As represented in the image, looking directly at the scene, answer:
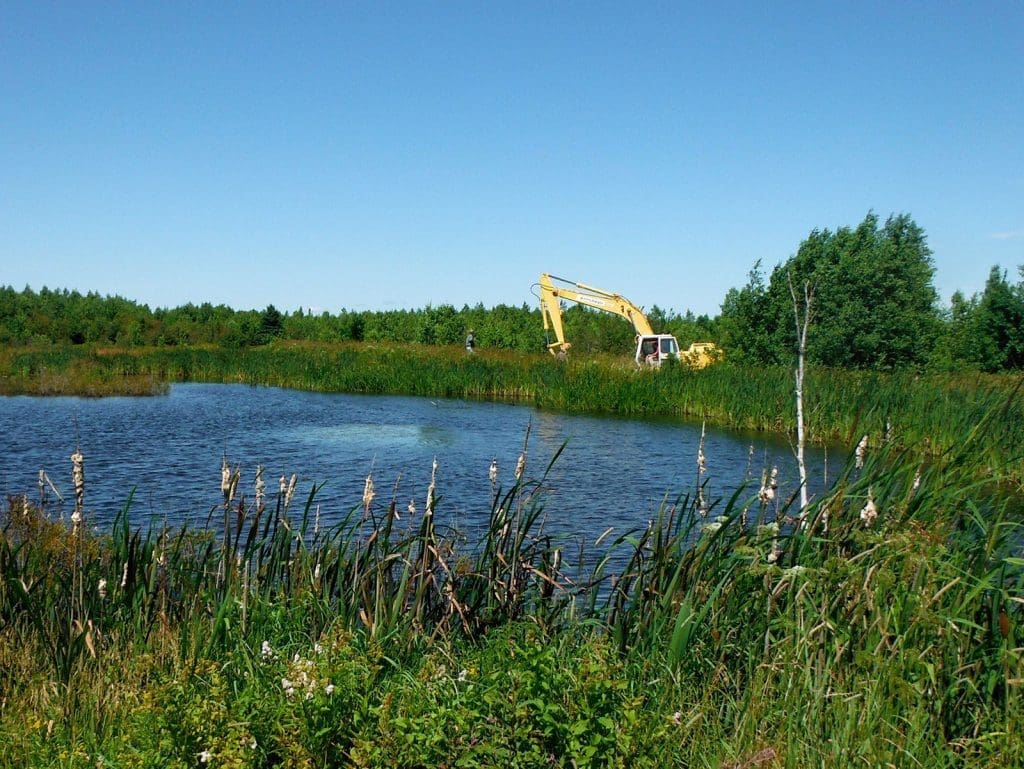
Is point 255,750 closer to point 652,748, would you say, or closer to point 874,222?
point 652,748

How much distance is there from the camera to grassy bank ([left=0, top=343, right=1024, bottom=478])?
52.9ft

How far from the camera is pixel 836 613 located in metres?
4.03

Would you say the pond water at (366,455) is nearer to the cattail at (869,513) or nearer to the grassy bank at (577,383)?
the grassy bank at (577,383)

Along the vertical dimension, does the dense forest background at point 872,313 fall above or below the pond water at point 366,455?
above

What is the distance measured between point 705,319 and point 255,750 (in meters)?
74.2

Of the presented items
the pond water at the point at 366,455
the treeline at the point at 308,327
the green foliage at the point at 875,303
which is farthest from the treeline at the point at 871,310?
the treeline at the point at 308,327

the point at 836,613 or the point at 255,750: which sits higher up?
the point at 836,613

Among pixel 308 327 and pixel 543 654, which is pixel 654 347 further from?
pixel 308 327

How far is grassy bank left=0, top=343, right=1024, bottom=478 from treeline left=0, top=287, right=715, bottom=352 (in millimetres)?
10290

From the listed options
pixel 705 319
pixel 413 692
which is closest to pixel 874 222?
pixel 413 692

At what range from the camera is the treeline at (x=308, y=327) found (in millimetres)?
51469

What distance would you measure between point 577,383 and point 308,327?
138 feet

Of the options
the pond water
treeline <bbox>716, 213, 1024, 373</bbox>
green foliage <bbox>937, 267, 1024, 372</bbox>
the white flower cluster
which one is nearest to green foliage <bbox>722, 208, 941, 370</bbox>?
treeline <bbox>716, 213, 1024, 373</bbox>

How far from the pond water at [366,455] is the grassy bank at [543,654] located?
1.60 meters
